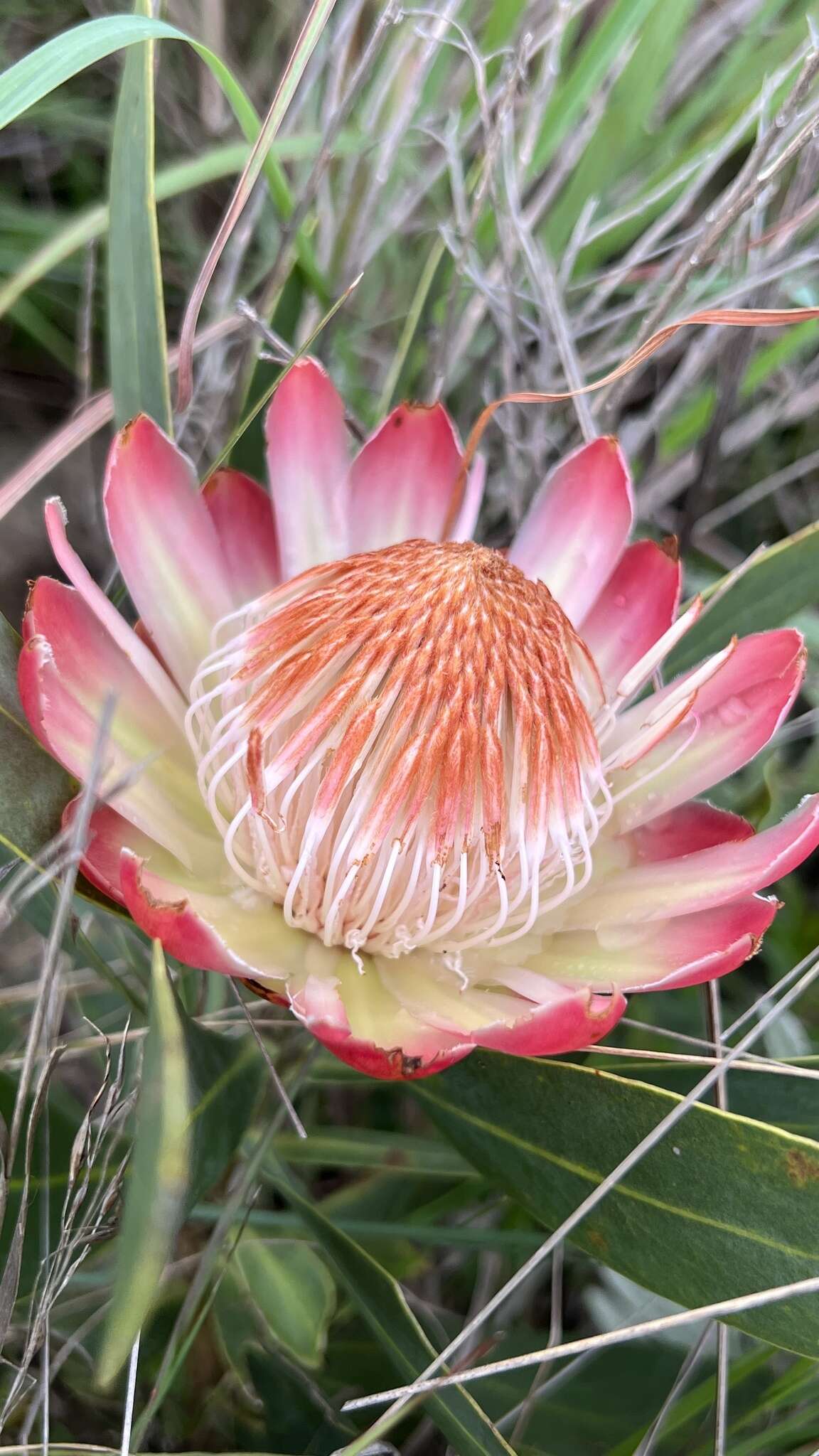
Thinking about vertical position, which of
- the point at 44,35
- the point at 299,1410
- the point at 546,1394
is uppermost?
the point at 44,35

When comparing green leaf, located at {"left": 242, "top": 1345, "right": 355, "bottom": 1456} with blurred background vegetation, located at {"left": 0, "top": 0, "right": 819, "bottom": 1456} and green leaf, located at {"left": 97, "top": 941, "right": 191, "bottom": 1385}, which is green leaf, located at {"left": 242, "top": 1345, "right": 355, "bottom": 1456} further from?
green leaf, located at {"left": 97, "top": 941, "right": 191, "bottom": 1385}

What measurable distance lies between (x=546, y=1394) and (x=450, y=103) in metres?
1.84

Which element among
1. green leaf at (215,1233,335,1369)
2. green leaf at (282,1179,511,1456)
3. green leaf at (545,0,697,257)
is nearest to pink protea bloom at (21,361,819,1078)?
green leaf at (282,1179,511,1456)

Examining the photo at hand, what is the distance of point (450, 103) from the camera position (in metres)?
1.85

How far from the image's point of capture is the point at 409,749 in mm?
1015

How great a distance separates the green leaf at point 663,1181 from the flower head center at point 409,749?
150 millimetres

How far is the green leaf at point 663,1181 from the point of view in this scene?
2.73 ft

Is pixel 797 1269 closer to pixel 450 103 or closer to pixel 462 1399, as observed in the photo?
pixel 462 1399

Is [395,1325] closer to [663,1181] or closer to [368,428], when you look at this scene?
[663,1181]

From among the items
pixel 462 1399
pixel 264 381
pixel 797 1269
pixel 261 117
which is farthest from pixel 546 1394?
pixel 261 117

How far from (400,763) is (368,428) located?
33.0 inches

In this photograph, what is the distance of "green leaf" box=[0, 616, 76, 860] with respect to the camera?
2.85ft

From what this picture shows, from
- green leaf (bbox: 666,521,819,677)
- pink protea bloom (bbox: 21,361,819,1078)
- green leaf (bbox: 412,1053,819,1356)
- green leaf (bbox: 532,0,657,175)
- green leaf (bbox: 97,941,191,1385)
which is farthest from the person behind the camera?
green leaf (bbox: 532,0,657,175)

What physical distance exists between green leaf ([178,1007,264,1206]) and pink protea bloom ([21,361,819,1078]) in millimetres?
76
